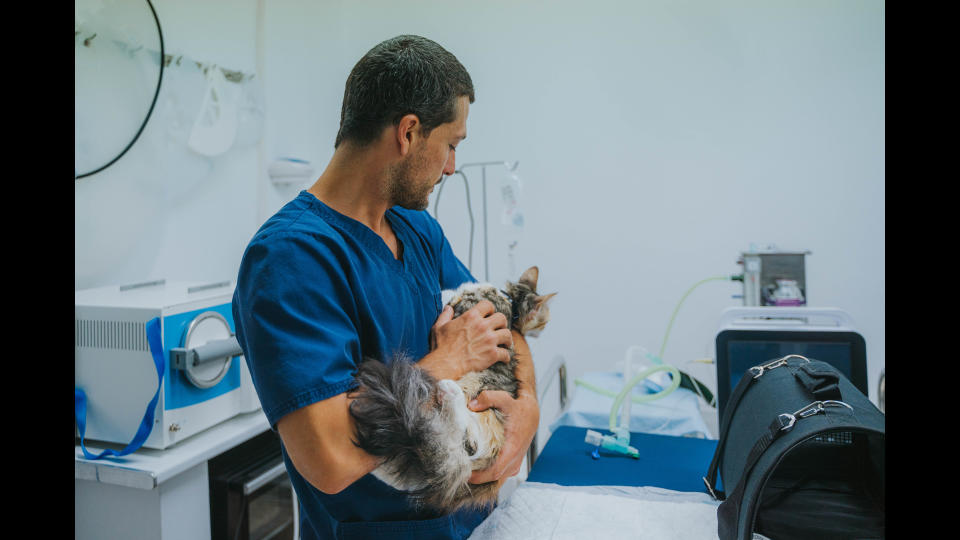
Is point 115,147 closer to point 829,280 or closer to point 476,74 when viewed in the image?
point 476,74

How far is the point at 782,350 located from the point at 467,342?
105 centimetres

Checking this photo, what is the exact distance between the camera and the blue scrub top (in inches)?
31.4

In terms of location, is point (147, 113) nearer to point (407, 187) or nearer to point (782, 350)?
point (407, 187)

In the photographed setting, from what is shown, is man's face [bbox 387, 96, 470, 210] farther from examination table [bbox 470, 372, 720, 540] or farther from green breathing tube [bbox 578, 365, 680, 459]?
green breathing tube [bbox 578, 365, 680, 459]

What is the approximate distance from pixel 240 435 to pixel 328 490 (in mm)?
1028

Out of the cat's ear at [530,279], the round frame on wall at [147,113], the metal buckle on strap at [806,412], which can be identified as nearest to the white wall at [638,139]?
the round frame on wall at [147,113]

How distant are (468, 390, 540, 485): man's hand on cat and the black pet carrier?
399mm

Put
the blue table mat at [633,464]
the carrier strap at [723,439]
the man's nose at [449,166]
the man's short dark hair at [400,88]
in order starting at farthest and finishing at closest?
the blue table mat at [633,464] < the carrier strap at [723,439] < the man's nose at [449,166] < the man's short dark hair at [400,88]

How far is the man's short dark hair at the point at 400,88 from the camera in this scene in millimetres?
925

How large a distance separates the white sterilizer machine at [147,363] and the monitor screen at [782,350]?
146cm

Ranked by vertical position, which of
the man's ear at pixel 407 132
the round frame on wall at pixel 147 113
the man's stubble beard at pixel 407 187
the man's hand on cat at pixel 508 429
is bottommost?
the man's hand on cat at pixel 508 429

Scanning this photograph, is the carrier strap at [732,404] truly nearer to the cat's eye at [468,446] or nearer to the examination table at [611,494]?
the examination table at [611,494]


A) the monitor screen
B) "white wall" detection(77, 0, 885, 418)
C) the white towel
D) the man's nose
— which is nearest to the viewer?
the man's nose

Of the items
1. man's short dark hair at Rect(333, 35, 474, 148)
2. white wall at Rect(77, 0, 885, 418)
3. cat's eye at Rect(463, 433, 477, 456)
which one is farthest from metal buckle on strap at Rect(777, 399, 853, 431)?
white wall at Rect(77, 0, 885, 418)
